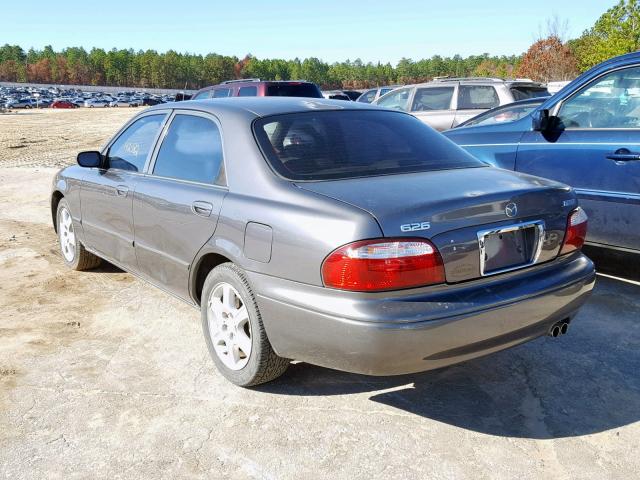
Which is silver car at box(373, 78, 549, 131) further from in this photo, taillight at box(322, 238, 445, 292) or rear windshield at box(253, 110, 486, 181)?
taillight at box(322, 238, 445, 292)

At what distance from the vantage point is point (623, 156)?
4.59m

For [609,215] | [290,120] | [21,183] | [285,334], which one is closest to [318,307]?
[285,334]

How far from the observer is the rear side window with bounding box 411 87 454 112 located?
1233cm

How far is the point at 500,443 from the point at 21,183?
35.5 feet

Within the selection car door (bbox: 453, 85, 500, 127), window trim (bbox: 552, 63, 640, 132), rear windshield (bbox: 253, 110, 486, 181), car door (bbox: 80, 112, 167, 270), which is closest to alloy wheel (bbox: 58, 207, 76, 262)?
car door (bbox: 80, 112, 167, 270)

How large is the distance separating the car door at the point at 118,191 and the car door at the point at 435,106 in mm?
8085

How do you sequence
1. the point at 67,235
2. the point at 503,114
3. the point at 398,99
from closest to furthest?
the point at 67,235 < the point at 503,114 < the point at 398,99

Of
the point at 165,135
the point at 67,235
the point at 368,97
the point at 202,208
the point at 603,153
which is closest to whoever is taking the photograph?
the point at 202,208

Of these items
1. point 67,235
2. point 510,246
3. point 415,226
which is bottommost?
point 67,235

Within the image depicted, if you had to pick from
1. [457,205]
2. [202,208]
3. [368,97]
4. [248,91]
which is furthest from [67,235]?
[368,97]

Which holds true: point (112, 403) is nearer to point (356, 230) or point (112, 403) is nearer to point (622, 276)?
point (356, 230)

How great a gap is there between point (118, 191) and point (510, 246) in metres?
2.84

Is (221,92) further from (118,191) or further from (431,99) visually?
(118,191)

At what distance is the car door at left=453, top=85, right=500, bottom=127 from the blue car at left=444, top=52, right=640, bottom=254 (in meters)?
6.67
